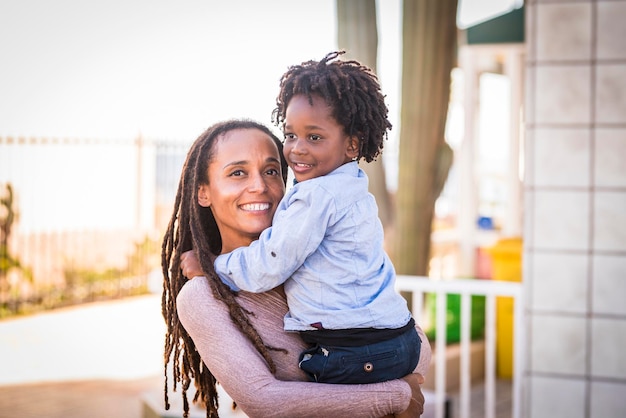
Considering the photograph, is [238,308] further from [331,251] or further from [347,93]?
[347,93]

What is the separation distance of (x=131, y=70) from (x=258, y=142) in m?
11.5

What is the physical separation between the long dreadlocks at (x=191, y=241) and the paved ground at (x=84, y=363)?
2098 mm

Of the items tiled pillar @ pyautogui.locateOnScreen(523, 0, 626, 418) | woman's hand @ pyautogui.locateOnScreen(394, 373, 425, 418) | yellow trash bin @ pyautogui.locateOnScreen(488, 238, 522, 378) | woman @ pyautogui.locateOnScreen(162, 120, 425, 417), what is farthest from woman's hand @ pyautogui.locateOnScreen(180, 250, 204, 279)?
yellow trash bin @ pyautogui.locateOnScreen(488, 238, 522, 378)

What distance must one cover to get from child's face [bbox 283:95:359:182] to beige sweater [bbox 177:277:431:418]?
0.33 metres

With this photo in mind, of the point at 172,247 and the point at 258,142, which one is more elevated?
the point at 258,142

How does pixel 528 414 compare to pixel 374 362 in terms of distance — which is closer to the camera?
pixel 374 362

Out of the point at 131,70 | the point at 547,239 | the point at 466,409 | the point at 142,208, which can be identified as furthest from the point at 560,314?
the point at 131,70

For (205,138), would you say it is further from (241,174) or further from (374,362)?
(374,362)

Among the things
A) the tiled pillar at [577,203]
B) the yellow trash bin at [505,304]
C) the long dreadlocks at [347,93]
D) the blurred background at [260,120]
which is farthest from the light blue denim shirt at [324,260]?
the yellow trash bin at [505,304]

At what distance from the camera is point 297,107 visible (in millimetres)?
2020

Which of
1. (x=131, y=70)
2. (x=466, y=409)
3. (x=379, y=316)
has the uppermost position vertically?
(x=131, y=70)

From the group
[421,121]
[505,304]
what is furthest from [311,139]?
[505,304]

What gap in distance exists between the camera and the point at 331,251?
6.41ft

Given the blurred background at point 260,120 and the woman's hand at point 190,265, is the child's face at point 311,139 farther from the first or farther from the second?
the woman's hand at point 190,265
